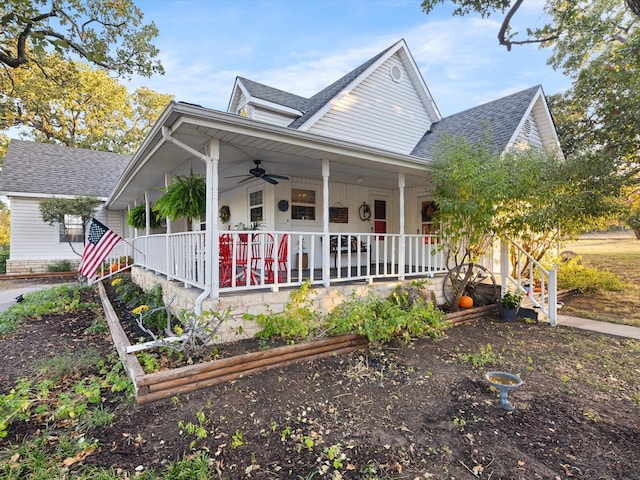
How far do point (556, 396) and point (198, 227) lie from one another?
949 cm

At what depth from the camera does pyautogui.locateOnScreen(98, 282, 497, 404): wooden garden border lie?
3033 millimetres

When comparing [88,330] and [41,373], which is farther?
[88,330]

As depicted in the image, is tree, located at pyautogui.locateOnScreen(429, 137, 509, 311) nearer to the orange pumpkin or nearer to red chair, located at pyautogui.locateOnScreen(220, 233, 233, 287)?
the orange pumpkin

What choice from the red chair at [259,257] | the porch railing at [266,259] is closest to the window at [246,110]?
the porch railing at [266,259]

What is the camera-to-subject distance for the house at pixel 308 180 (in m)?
4.31

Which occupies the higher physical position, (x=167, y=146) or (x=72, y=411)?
(x=167, y=146)

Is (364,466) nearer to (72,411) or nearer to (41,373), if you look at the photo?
(72,411)

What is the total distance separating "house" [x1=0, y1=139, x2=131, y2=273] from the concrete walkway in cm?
1563

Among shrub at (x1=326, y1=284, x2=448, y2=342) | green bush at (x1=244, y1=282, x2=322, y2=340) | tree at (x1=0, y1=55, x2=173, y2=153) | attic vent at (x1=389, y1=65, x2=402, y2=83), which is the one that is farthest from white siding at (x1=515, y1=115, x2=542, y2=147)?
tree at (x1=0, y1=55, x2=173, y2=153)

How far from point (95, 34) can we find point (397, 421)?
34.3 feet

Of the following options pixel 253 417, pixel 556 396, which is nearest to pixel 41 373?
pixel 253 417

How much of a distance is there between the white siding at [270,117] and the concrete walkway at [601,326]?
8248mm

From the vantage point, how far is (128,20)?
26.0 feet

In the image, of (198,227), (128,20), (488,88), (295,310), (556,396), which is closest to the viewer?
(556,396)
